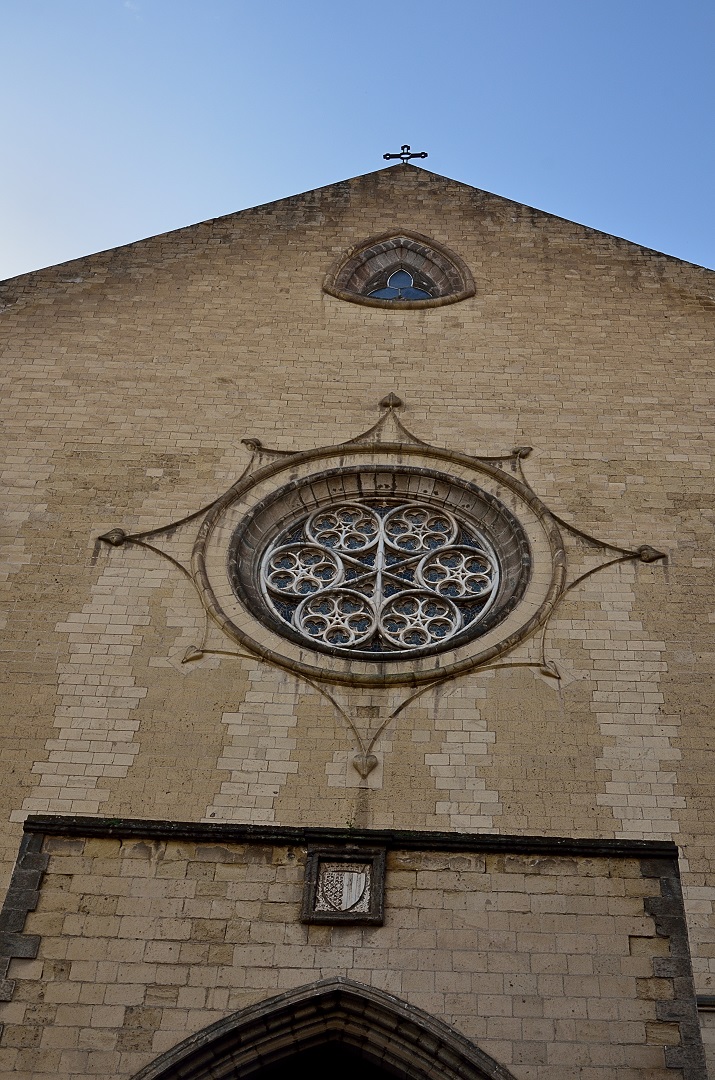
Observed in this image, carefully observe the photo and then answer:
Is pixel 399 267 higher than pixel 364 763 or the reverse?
higher

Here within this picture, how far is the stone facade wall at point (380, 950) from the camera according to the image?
704 cm

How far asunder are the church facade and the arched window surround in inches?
1.7

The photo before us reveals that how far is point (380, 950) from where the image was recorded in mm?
7477

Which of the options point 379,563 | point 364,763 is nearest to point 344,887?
point 364,763

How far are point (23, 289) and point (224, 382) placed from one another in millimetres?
2602

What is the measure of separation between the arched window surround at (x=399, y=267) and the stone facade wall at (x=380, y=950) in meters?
6.91

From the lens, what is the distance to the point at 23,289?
527 inches

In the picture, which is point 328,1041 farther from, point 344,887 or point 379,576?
point 379,576

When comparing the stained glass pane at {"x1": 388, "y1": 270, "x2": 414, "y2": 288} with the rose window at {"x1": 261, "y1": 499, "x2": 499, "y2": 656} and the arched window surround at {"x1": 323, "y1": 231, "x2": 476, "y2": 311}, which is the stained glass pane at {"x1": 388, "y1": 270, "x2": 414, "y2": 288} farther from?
the rose window at {"x1": 261, "y1": 499, "x2": 499, "y2": 656}

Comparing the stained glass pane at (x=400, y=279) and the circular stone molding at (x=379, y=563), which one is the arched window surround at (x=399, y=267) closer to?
the stained glass pane at (x=400, y=279)

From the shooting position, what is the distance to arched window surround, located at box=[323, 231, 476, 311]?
43.7ft

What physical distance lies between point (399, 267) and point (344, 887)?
8.29 meters

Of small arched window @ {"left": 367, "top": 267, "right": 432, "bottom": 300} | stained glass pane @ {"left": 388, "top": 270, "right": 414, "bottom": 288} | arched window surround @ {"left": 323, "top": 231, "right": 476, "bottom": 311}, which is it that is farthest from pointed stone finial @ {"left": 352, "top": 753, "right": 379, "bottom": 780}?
stained glass pane @ {"left": 388, "top": 270, "right": 414, "bottom": 288}

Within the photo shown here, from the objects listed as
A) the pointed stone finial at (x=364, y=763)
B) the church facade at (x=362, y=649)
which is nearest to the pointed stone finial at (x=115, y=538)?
the church facade at (x=362, y=649)
